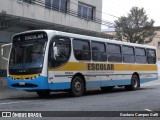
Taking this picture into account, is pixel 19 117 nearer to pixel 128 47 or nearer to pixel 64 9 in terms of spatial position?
pixel 128 47

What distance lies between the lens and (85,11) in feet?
113

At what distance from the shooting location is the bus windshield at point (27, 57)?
57.5 ft

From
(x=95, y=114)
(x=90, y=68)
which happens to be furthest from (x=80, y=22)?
(x=95, y=114)

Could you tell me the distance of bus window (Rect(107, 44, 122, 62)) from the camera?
22.2 metres

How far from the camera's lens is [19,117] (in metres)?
11.2

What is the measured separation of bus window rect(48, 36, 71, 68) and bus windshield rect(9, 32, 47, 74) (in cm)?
38

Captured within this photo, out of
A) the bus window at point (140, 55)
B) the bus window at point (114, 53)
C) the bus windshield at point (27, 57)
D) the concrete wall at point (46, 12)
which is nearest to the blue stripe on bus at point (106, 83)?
the bus window at point (114, 53)

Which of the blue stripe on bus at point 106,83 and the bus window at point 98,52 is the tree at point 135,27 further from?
the bus window at point 98,52

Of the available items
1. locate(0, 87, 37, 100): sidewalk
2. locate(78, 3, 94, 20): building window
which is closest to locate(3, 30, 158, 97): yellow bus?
locate(0, 87, 37, 100): sidewalk

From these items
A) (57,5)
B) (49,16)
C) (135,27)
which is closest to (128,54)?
(49,16)

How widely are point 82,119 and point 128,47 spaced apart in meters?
13.8

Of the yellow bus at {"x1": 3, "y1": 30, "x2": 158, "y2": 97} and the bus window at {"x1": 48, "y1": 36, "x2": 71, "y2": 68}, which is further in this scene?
the bus window at {"x1": 48, "y1": 36, "x2": 71, "y2": 68}

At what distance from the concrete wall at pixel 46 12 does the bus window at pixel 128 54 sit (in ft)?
23.2

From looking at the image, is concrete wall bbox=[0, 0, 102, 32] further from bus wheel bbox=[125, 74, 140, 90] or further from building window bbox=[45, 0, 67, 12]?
bus wheel bbox=[125, 74, 140, 90]
